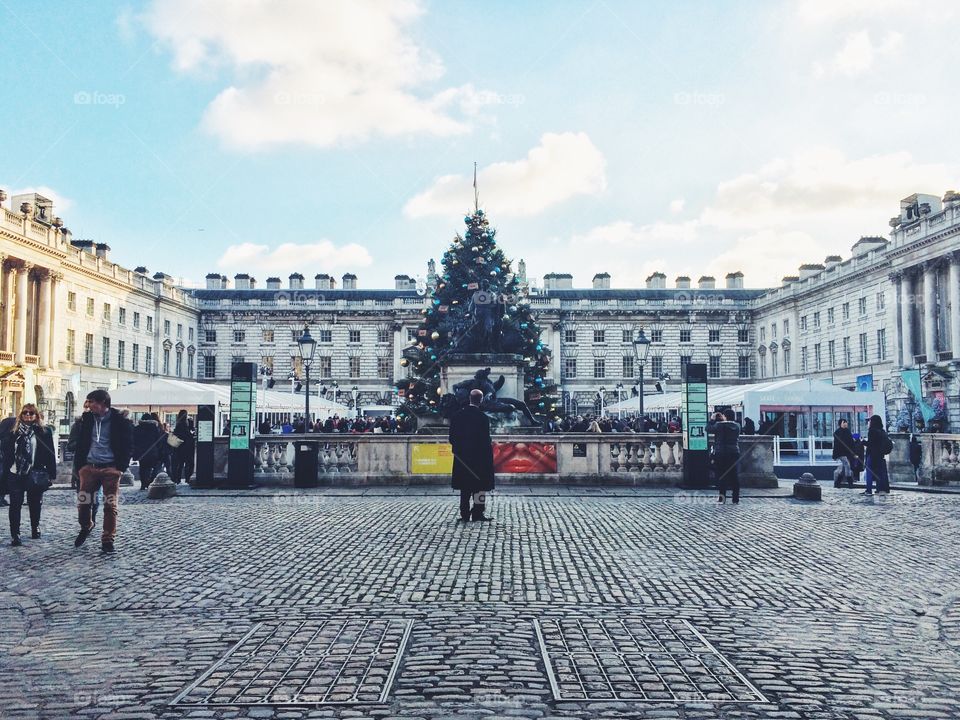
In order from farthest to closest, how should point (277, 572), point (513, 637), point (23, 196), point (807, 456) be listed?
point (23, 196) < point (807, 456) < point (277, 572) < point (513, 637)

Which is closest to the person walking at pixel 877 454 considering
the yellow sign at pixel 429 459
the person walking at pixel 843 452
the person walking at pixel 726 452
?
the person walking at pixel 843 452

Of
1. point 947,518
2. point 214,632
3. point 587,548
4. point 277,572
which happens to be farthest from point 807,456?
point 214,632

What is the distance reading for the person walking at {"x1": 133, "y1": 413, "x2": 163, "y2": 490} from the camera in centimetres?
1872

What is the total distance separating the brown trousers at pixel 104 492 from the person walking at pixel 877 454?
50.0ft

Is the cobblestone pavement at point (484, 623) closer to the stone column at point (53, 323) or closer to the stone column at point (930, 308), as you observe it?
the stone column at point (930, 308)

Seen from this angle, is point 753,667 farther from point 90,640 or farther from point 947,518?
point 947,518

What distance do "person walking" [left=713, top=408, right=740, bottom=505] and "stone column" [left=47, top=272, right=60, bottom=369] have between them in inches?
2055

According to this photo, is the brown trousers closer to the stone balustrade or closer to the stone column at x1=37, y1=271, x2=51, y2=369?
the stone balustrade

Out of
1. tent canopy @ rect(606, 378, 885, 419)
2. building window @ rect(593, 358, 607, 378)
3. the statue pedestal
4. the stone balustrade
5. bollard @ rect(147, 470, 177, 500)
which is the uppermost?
building window @ rect(593, 358, 607, 378)

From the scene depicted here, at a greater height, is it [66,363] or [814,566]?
Answer: [66,363]

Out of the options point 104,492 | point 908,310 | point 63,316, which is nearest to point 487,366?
point 104,492

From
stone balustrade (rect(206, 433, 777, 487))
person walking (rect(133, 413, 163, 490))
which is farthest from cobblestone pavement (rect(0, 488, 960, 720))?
stone balustrade (rect(206, 433, 777, 487))

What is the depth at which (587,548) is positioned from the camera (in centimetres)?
961

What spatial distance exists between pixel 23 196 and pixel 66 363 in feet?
38.4
